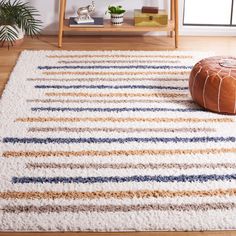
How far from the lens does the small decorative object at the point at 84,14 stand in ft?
11.9

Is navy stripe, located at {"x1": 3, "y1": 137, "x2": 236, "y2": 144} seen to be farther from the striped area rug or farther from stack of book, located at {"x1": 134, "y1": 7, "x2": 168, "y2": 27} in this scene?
stack of book, located at {"x1": 134, "y1": 7, "x2": 168, "y2": 27}

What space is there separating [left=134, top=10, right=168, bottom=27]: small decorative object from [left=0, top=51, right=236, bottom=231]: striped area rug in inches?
18.2

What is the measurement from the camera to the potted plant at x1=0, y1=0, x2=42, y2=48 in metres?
3.58

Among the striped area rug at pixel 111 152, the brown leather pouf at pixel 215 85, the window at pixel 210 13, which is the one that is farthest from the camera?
the window at pixel 210 13

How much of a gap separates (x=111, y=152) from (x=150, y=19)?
1.64 meters

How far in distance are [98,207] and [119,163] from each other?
0.33 meters

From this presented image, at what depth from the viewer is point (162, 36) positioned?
4.00 m

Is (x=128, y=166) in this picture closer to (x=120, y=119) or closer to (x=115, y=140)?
(x=115, y=140)

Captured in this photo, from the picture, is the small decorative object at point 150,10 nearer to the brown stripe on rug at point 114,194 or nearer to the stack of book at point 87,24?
the stack of book at point 87,24

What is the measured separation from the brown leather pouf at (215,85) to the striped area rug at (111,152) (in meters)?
0.06

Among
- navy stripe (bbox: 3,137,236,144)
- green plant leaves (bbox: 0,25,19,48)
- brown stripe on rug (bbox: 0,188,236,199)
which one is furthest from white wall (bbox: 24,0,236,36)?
brown stripe on rug (bbox: 0,188,236,199)

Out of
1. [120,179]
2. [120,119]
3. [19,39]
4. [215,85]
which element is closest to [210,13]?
[19,39]

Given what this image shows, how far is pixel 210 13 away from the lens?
4117mm

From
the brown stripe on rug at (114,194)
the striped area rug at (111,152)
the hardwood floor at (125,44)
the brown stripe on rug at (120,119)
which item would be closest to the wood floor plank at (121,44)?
the hardwood floor at (125,44)
